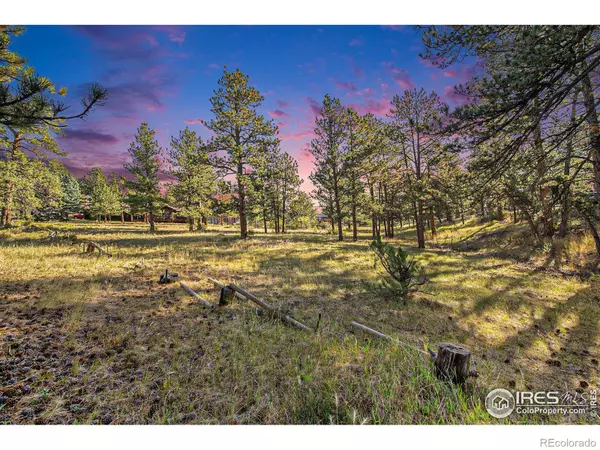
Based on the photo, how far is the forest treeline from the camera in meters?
4.31

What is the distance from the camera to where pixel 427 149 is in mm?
16016

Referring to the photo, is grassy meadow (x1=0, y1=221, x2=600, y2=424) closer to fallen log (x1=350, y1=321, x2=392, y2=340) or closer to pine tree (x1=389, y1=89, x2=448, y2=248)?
fallen log (x1=350, y1=321, x2=392, y2=340)

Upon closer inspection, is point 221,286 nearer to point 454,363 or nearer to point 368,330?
point 368,330

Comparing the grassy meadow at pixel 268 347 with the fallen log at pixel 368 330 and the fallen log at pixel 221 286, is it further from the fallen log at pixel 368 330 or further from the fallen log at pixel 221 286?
the fallen log at pixel 221 286

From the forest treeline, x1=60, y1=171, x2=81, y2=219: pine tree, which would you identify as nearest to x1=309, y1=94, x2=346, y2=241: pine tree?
the forest treeline

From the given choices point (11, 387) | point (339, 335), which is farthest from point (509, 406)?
point (11, 387)

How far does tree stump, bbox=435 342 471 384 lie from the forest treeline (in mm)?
4146

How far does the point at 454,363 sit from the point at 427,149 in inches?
653

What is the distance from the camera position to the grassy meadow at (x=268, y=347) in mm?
2410

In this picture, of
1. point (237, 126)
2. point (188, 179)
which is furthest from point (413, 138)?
point (188, 179)

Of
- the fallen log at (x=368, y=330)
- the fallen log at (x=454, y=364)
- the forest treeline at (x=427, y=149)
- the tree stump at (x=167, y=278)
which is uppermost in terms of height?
the forest treeline at (x=427, y=149)

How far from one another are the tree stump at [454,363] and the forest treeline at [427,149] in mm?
4146

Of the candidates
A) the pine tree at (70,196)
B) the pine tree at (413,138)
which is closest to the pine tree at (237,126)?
the pine tree at (413,138)

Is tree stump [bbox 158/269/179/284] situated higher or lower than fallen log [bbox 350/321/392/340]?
higher
